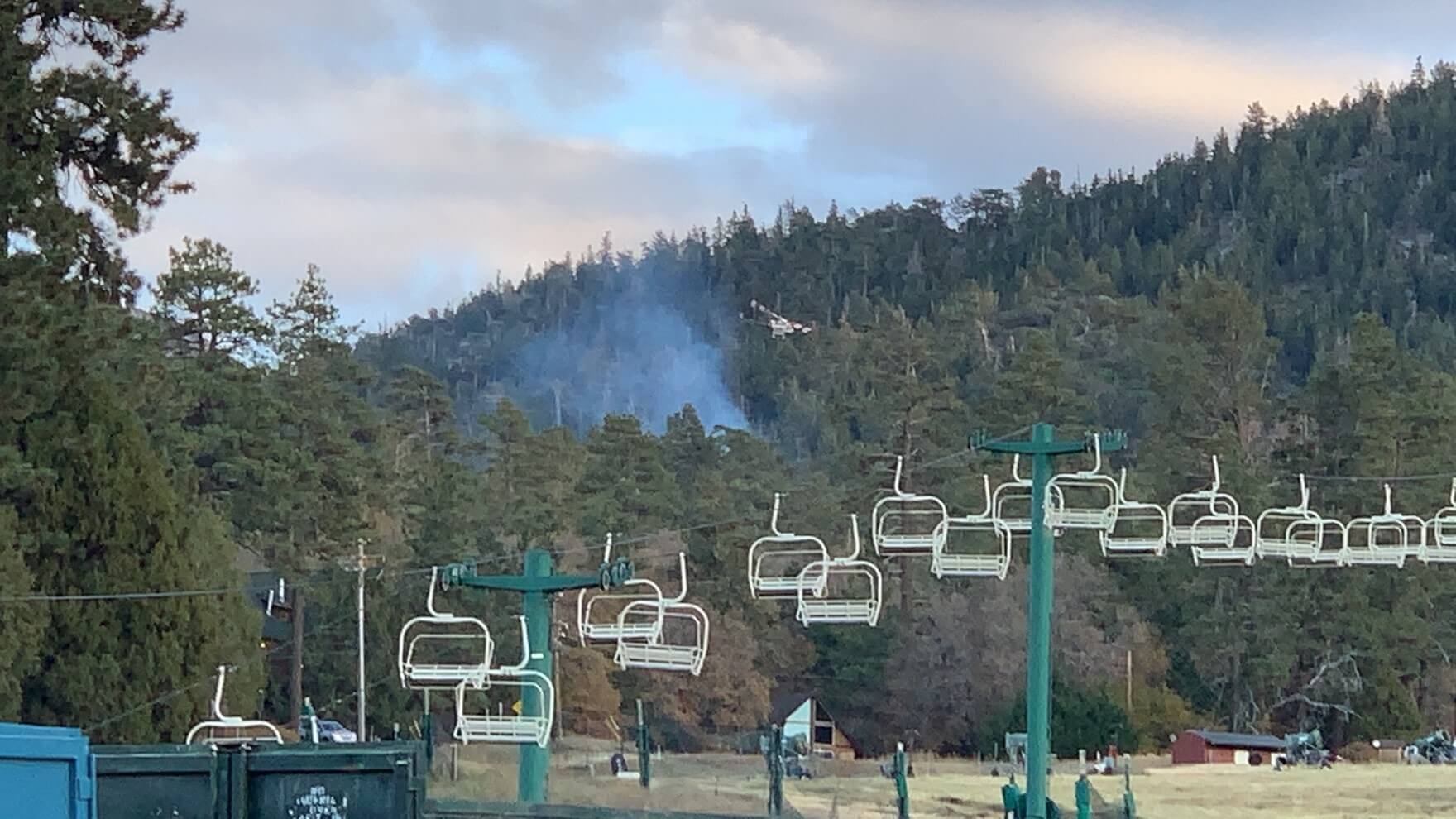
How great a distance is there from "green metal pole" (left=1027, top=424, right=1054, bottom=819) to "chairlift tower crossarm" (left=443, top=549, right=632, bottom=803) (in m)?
4.92

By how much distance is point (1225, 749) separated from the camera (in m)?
61.5

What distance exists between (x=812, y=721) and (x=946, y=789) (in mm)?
31961

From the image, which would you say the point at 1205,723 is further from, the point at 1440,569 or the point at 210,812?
the point at 210,812

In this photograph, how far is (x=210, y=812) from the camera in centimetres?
1055

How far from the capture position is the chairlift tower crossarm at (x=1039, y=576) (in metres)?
23.9

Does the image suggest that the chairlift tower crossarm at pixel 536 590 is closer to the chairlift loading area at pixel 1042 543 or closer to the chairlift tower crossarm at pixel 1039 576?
the chairlift loading area at pixel 1042 543

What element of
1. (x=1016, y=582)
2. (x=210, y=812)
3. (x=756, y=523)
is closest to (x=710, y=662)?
(x=756, y=523)

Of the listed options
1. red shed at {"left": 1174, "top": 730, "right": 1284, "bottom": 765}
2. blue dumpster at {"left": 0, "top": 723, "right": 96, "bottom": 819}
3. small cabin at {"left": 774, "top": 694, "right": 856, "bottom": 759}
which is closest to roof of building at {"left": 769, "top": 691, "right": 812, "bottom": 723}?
small cabin at {"left": 774, "top": 694, "right": 856, "bottom": 759}

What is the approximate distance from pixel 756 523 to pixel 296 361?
15890 millimetres

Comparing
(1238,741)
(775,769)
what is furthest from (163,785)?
(1238,741)

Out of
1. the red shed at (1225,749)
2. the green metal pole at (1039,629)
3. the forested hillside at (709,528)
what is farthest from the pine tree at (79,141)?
the red shed at (1225,749)

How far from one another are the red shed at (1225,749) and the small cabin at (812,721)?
12.2 meters

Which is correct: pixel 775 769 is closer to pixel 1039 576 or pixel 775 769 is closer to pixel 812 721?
pixel 1039 576

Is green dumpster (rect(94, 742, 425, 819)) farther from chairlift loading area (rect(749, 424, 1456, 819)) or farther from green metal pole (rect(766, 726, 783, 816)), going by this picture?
green metal pole (rect(766, 726, 783, 816))
